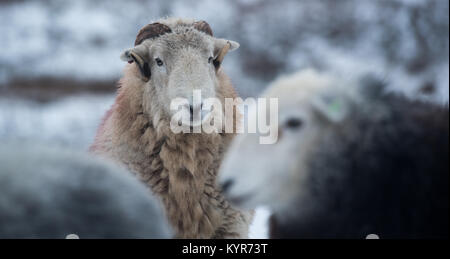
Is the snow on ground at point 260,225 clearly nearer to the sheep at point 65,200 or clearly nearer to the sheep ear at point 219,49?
the sheep at point 65,200

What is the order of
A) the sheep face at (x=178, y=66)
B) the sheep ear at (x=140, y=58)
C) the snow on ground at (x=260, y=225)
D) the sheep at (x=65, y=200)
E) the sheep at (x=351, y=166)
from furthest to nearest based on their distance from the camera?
the sheep ear at (x=140, y=58) < the sheep face at (x=178, y=66) < the snow on ground at (x=260, y=225) < the sheep at (x=351, y=166) < the sheep at (x=65, y=200)

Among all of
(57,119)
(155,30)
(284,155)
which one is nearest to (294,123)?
(284,155)

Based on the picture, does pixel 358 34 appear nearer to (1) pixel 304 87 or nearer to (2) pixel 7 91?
(1) pixel 304 87

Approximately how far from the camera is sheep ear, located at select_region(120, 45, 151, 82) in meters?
2.23

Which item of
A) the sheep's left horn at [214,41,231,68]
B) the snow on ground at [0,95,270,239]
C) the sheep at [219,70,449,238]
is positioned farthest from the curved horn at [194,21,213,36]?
the snow on ground at [0,95,270,239]

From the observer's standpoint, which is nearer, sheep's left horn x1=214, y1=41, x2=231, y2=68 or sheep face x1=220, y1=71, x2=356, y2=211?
sheep face x1=220, y1=71, x2=356, y2=211

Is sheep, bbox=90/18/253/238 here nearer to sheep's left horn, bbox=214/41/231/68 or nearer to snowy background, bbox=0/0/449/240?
sheep's left horn, bbox=214/41/231/68

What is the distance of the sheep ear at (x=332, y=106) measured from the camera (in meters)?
1.69

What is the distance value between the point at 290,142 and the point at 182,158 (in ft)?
2.30

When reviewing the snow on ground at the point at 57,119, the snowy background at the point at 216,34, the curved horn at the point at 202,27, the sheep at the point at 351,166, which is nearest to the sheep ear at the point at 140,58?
the curved horn at the point at 202,27

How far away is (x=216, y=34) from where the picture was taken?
10.2 ft

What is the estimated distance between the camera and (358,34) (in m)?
3.72

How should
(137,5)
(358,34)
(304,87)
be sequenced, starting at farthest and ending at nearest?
1. (358,34)
2. (137,5)
3. (304,87)
